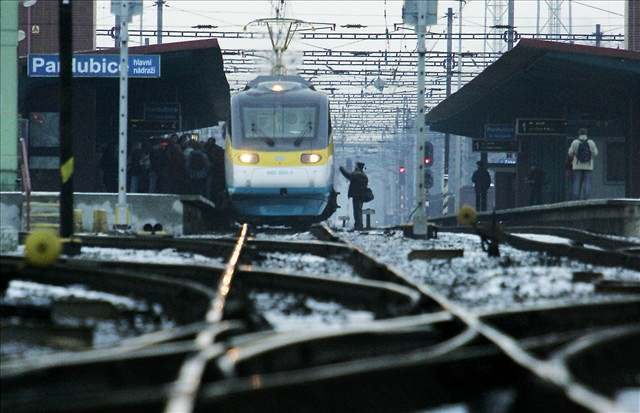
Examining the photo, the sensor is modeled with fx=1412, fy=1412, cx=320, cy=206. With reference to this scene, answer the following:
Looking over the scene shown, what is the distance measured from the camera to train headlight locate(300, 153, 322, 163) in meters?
26.1

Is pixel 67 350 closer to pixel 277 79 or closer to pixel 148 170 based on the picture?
pixel 277 79

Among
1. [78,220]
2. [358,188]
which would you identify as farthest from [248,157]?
[358,188]

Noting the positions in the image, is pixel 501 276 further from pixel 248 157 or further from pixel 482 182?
pixel 482 182

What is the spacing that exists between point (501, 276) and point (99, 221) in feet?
41.4

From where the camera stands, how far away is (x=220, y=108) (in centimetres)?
4784

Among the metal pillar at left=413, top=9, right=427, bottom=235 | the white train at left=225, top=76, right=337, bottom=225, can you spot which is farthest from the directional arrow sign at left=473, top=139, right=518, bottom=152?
the metal pillar at left=413, top=9, right=427, bottom=235

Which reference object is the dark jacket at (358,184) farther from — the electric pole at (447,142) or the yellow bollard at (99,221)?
the electric pole at (447,142)

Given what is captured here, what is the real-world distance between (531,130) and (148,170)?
11.1 metres

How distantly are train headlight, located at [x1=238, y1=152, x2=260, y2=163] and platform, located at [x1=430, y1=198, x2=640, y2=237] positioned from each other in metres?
5.44

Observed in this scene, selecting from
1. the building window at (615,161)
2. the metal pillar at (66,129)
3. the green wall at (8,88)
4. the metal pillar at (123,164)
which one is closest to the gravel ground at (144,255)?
the metal pillar at (66,129)

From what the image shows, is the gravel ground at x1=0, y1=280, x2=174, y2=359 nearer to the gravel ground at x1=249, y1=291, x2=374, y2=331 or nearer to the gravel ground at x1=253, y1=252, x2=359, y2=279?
the gravel ground at x1=249, y1=291, x2=374, y2=331

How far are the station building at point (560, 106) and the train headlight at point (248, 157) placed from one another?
5.60 metres

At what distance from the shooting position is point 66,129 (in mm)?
14891

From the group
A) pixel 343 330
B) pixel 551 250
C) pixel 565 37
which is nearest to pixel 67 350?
pixel 343 330
